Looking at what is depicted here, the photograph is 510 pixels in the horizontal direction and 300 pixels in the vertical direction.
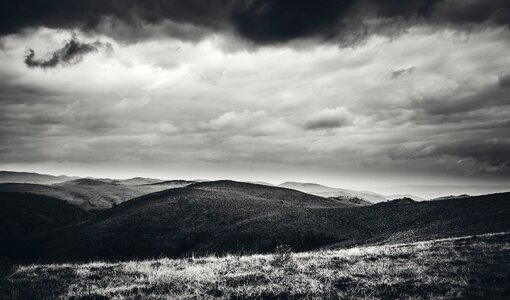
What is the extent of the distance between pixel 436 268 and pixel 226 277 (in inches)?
332

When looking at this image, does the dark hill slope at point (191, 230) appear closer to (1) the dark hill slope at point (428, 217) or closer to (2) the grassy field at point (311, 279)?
(1) the dark hill slope at point (428, 217)

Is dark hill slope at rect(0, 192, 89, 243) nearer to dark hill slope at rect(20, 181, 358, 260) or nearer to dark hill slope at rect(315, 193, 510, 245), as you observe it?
dark hill slope at rect(20, 181, 358, 260)

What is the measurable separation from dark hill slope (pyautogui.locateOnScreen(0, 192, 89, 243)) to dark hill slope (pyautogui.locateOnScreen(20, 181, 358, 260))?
1194 cm

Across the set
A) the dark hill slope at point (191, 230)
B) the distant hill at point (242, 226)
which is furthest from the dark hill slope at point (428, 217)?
the dark hill slope at point (191, 230)

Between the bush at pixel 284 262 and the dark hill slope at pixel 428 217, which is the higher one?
the dark hill slope at pixel 428 217

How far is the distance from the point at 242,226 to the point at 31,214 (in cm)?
5125

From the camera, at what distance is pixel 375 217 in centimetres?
5597

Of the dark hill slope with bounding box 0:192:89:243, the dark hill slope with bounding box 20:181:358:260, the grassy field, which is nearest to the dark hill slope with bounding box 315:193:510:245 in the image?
the dark hill slope with bounding box 20:181:358:260

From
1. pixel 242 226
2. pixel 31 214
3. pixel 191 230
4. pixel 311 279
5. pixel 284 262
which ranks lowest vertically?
pixel 31 214

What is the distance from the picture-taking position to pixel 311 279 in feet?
47.4

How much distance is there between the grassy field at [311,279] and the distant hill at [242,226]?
18650 mm

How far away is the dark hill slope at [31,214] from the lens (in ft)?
216

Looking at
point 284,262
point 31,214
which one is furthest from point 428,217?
point 31,214

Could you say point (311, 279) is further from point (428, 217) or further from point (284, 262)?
point (428, 217)
